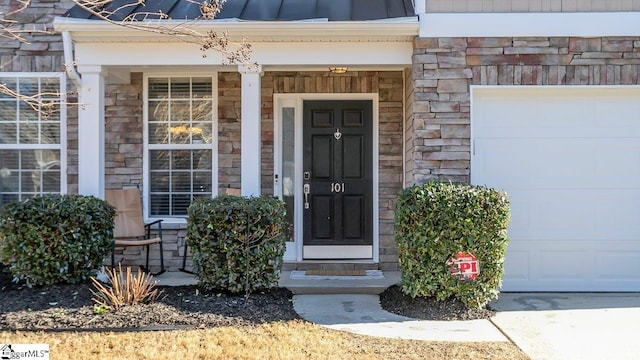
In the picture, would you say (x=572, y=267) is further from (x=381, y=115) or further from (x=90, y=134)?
(x=90, y=134)

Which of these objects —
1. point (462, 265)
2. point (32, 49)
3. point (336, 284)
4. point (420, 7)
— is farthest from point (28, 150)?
point (462, 265)

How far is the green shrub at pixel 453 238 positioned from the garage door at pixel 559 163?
80cm

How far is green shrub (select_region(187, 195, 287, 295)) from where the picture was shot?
4945 mm

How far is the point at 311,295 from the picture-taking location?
548 cm

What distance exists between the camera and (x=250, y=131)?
218 inches

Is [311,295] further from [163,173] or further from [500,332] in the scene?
Answer: [163,173]

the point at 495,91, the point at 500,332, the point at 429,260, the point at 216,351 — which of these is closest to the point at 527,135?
the point at 495,91

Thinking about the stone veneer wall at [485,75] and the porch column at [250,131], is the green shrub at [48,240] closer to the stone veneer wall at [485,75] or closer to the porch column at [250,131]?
the porch column at [250,131]

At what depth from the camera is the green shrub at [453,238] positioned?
15.6 ft

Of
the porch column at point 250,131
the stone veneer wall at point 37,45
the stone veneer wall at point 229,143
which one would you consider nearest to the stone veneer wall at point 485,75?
the porch column at point 250,131

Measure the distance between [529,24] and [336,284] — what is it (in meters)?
3.20

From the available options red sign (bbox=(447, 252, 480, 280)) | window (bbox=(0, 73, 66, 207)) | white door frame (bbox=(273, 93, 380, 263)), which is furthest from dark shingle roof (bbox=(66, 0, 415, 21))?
red sign (bbox=(447, 252, 480, 280))

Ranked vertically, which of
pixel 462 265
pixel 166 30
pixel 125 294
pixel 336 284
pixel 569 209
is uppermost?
pixel 166 30

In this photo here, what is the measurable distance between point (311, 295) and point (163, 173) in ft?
7.98
